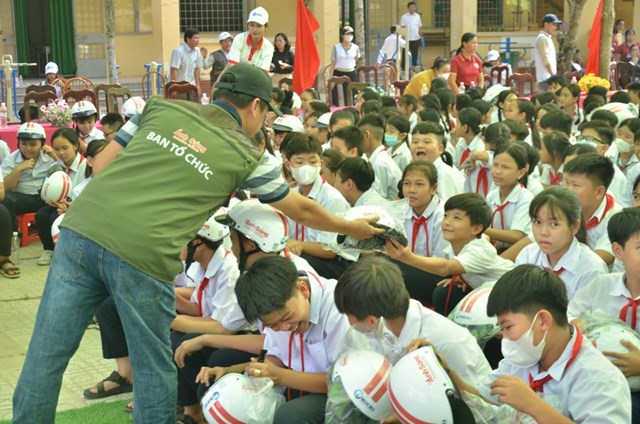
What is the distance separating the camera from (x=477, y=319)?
4094mm

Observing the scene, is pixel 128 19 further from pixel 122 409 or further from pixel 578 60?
pixel 122 409

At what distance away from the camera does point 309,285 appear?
3.99 metres

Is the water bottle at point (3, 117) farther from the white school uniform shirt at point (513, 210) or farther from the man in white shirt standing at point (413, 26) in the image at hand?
the man in white shirt standing at point (413, 26)

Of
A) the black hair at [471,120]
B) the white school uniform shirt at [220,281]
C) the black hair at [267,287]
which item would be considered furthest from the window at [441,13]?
the black hair at [267,287]

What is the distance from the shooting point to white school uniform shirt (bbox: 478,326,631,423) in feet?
9.96

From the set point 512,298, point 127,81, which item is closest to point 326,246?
point 512,298

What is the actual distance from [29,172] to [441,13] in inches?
740

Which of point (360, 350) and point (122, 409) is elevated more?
point (360, 350)

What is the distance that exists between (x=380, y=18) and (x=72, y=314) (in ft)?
74.0

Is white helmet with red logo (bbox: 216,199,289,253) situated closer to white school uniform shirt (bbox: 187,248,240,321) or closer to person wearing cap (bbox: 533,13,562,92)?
white school uniform shirt (bbox: 187,248,240,321)

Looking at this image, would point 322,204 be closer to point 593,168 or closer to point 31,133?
point 593,168

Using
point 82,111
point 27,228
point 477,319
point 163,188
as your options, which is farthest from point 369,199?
point 82,111

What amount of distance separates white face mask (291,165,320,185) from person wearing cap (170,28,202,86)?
1085 centimetres

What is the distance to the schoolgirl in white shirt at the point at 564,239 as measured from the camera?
4.34 meters
